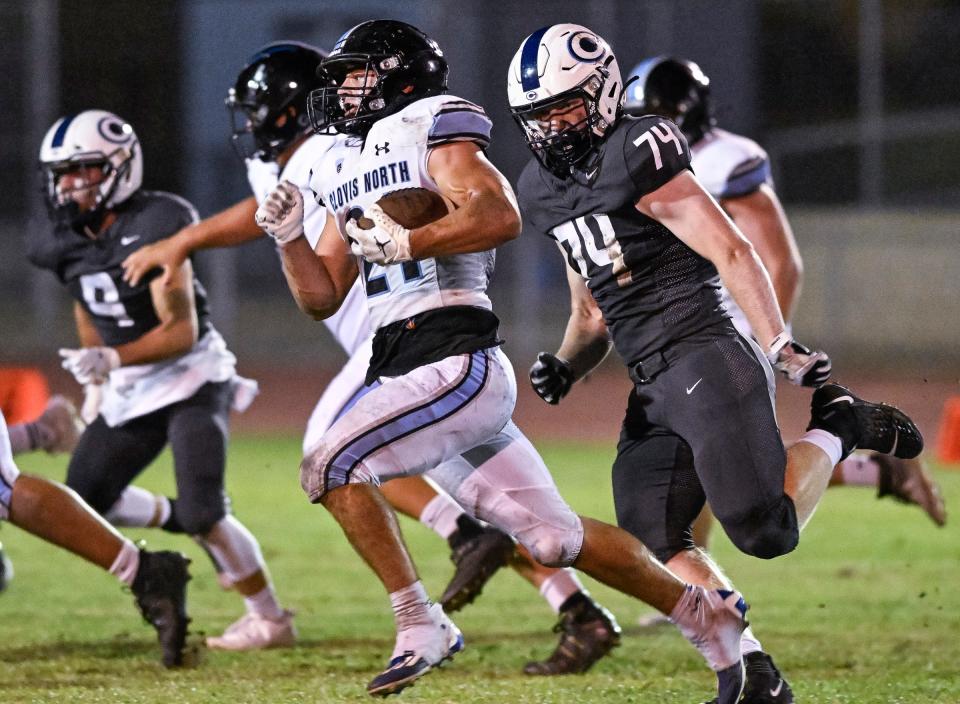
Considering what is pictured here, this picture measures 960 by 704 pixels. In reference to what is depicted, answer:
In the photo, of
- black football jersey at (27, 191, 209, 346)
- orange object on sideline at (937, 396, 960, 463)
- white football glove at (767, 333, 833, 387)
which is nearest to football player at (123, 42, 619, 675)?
black football jersey at (27, 191, 209, 346)

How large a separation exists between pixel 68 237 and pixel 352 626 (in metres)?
1.77

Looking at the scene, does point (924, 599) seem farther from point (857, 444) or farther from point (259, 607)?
point (259, 607)

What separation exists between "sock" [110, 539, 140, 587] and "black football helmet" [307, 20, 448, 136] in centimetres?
146

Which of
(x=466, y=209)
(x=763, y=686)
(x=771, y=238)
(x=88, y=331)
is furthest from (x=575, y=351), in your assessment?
(x=88, y=331)

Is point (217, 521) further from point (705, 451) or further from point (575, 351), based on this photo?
point (705, 451)

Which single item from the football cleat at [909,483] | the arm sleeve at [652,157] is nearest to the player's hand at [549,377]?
the arm sleeve at [652,157]

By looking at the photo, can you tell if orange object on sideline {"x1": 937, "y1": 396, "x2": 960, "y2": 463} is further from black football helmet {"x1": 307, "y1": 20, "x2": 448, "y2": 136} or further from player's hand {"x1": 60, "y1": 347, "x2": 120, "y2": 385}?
black football helmet {"x1": 307, "y1": 20, "x2": 448, "y2": 136}

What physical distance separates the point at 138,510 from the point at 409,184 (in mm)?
2239

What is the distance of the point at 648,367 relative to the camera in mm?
4102

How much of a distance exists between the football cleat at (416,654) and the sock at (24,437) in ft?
8.91

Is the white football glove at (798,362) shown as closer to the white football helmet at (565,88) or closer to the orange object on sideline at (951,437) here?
the white football helmet at (565,88)

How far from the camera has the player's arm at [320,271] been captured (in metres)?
4.24

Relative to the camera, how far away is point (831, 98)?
57.6 ft

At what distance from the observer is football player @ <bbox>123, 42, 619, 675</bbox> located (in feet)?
16.1
